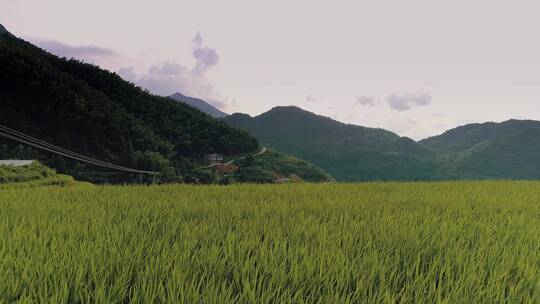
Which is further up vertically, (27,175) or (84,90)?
(84,90)

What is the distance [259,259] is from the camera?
3.41m

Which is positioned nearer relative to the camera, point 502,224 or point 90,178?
point 502,224

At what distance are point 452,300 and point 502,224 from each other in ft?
12.4

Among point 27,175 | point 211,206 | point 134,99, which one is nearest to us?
point 211,206

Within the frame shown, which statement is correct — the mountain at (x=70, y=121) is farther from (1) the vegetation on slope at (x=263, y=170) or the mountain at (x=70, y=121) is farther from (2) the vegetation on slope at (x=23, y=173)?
(2) the vegetation on slope at (x=23, y=173)

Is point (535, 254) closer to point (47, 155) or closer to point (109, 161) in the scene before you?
point (47, 155)

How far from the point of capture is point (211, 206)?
6.76m

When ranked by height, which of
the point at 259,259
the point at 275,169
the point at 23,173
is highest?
the point at 275,169

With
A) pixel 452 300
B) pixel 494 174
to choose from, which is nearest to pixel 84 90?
pixel 452 300

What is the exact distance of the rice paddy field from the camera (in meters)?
2.61

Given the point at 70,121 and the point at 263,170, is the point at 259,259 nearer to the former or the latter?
the point at 70,121

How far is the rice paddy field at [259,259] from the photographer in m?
2.61

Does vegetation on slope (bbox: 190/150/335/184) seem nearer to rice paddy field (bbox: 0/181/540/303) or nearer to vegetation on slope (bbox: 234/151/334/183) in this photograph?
vegetation on slope (bbox: 234/151/334/183)

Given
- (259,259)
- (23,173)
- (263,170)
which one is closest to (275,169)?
Answer: (263,170)
